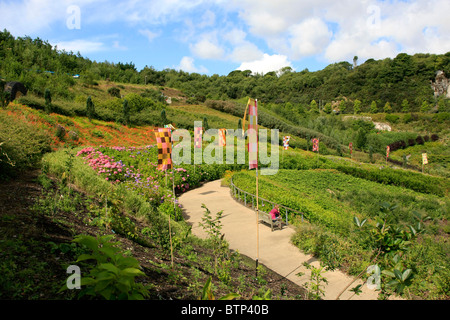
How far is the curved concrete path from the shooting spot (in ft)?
19.1

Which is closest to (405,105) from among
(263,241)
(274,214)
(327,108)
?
(327,108)

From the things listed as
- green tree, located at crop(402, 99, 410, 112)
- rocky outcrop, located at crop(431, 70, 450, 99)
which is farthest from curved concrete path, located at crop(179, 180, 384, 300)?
rocky outcrop, located at crop(431, 70, 450, 99)

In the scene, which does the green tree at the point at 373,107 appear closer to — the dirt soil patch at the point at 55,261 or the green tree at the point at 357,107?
the green tree at the point at 357,107

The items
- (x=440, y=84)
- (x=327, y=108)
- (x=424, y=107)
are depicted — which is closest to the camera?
(x=424, y=107)

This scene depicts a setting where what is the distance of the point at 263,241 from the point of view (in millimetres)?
7988

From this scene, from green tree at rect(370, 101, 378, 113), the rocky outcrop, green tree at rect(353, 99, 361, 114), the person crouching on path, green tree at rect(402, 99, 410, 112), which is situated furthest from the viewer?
green tree at rect(353, 99, 361, 114)

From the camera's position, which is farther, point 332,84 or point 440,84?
point 332,84

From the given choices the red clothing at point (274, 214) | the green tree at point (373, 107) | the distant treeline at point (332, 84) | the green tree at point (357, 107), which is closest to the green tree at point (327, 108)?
the distant treeline at point (332, 84)

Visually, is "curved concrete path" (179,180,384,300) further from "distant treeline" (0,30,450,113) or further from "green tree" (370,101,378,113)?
"green tree" (370,101,378,113)

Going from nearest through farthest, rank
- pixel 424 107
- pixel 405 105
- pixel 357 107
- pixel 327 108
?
1. pixel 424 107
2. pixel 405 105
3. pixel 357 107
4. pixel 327 108

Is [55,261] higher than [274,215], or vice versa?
[55,261]

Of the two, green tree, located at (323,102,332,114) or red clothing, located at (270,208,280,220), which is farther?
green tree, located at (323,102,332,114)

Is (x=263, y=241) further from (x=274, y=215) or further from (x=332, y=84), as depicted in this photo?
(x=332, y=84)

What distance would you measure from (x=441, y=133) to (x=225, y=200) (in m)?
56.2
